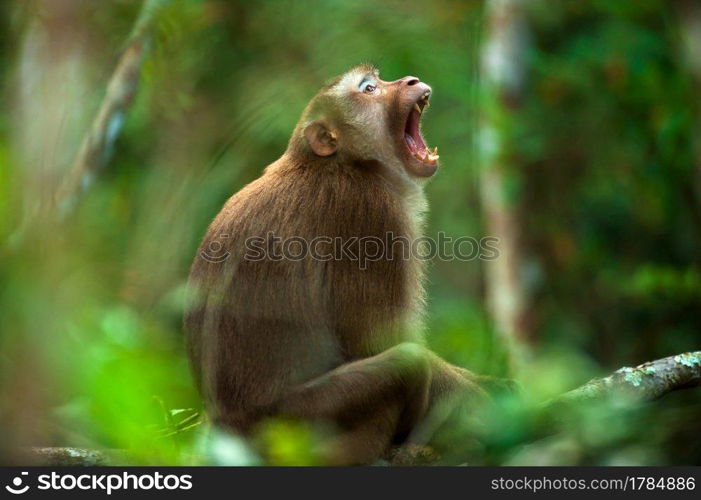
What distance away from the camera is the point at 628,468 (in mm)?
3449

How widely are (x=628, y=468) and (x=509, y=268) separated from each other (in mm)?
4528

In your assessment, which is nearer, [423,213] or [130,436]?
[130,436]

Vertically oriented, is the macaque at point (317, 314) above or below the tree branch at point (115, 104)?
below

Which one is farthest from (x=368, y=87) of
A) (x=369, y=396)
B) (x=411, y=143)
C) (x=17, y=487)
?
(x=17, y=487)

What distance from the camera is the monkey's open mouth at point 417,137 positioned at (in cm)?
538

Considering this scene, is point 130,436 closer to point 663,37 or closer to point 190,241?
point 190,241

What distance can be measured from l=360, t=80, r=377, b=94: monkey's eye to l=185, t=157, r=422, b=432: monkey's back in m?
0.88

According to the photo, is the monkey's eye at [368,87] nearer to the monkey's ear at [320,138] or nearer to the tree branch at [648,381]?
the monkey's ear at [320,138]

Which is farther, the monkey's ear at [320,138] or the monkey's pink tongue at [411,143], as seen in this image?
the monkey's pink tongue at [411,143]

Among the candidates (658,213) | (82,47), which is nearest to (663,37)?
(658,213)

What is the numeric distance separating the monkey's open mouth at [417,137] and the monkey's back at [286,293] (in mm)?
766

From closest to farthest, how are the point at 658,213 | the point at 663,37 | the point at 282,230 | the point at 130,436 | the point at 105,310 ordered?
the point at 130,436 → the point at 105,310 → the point at 282,230 → the point at 663,37 → the point at 658,213

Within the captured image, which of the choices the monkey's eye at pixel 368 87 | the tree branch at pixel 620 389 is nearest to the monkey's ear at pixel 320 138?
the monkey's eye at pixel 368 87

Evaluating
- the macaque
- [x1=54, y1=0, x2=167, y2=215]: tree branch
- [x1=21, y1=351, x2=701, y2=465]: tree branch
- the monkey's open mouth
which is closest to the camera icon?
[x1=21, y1=351, x2=701, y2=465]: tree branch
